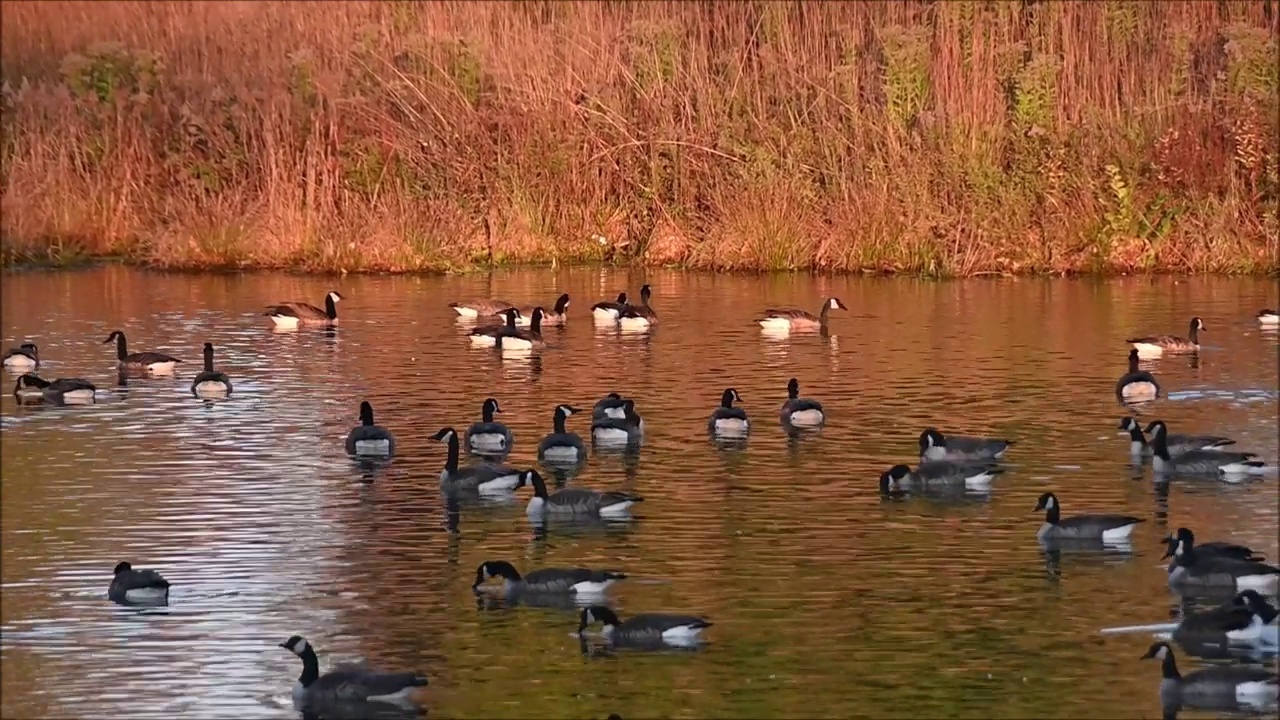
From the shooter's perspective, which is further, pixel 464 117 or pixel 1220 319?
pixel 464 117

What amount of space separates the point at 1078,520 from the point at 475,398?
7.62m

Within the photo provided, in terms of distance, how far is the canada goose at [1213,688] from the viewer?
1050cm

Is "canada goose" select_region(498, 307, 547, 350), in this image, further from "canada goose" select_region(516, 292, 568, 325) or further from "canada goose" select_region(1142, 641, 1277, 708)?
"canada goose" select_region(1142, 641, 1277, 708)

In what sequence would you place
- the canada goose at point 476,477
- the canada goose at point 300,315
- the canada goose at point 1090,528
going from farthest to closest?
the canada goose at point 300,315 < the canada goose at point 476,477 < the canada goose at point 1090,528

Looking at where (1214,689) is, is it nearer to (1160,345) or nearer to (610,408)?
(610,408)

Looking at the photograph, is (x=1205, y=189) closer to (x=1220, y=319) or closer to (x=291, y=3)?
(x=1220, y=319)

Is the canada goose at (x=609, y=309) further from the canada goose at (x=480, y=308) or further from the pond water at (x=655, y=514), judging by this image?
the canada goose at (x=480, y=308)

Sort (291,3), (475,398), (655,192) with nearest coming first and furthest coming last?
1. (475,398)
2. (655,192)
3. (291,3)

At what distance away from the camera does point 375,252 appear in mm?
28969

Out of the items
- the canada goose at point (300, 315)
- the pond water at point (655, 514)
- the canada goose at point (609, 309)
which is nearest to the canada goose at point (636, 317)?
the canada goose at point (609, 309)

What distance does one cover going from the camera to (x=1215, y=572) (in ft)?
41.0

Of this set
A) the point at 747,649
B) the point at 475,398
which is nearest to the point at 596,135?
the point at 475,398

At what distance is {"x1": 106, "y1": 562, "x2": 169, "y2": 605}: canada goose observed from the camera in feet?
41.1

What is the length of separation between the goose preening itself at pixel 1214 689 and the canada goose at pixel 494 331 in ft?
42.1
